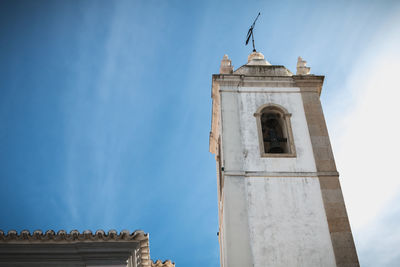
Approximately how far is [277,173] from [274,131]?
1542mm

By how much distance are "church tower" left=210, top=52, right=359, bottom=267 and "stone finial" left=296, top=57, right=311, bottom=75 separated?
2 centimetres

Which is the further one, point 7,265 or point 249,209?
point 249,209

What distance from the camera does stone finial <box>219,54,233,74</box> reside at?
41.3 ft

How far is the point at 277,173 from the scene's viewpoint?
1051cm

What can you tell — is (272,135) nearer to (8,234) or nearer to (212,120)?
(212,120)

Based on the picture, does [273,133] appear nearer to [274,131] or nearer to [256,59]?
[274,131]

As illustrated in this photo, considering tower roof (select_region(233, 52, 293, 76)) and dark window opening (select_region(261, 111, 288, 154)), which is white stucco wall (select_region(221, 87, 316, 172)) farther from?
tower roof (select_region(233, 52, 293, 76))

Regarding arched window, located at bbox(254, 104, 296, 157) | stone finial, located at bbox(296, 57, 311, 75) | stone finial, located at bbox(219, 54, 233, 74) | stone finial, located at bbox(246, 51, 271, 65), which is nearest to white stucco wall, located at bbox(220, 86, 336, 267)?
arched window, located at bbox(254, 104, 296, 157)

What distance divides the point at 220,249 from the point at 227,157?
2.76m

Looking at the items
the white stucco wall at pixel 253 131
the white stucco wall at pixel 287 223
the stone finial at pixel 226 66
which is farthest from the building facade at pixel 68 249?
the stone finial at pixel 226 66

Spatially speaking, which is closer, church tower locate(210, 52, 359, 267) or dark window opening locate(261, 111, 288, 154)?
church tower locate(210, 52, 359, 267)

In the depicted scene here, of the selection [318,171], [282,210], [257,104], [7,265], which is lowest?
[7,265]

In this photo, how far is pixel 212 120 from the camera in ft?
43.7

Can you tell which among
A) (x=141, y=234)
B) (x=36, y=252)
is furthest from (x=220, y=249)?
(x=36, y=252)
